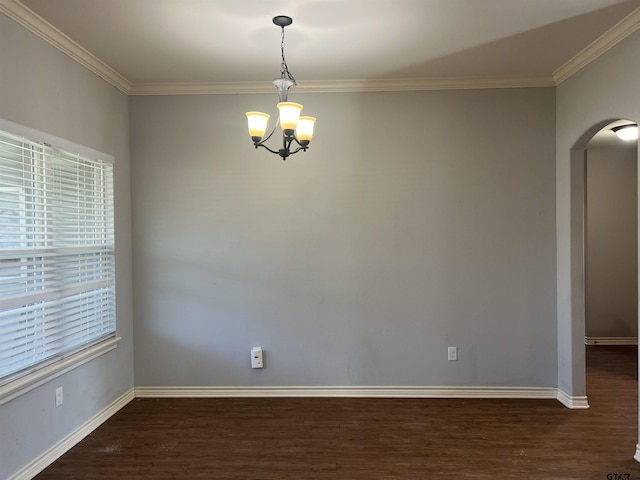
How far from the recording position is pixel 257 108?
3.54 m

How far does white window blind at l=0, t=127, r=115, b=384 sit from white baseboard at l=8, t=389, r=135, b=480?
56 cm

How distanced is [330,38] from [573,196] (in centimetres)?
225

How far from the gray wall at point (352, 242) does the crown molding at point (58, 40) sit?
1.10ft

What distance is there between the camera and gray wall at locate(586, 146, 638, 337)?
5.30 meters

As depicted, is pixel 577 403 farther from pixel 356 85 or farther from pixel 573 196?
pixel 356 85

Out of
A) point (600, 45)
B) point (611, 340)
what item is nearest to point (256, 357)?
point (600, 45)

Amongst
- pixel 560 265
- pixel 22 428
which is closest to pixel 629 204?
pixel 560 265

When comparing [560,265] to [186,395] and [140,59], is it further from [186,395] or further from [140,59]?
[140,59]

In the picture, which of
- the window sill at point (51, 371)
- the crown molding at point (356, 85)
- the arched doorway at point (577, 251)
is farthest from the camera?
the crown molding at point (356, 85)

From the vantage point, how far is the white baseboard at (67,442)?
2381 millimetres

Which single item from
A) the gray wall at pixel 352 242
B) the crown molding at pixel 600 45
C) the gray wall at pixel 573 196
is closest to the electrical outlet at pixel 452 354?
the gray wall at pixel 352 242

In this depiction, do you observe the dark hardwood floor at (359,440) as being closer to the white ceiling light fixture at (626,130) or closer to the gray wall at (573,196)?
the gray wall at (573,196)

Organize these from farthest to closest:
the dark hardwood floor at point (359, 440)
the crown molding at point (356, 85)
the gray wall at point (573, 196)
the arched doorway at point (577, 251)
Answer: the crown molding at point (356, 85) < the arched doorway at point (577, 251) < the gray wall at point (573, 196) < the dark hardwood floor at point (359, 440)

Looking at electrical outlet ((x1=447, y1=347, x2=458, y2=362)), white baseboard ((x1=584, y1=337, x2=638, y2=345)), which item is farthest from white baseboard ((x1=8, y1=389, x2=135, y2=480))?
white baseboard ((x1=584, y1=337, x2=638, y2=345))
